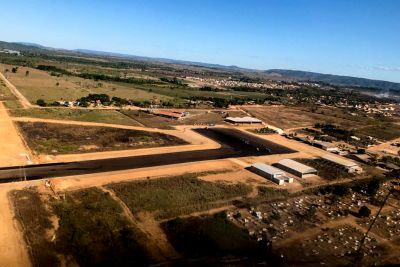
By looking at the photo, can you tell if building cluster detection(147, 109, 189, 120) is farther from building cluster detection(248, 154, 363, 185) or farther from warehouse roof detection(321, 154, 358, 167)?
warehouse roof detection(321, 154, 358, 167)

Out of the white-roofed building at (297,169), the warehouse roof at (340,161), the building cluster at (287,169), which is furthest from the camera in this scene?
the warehouse roof at (340,161)

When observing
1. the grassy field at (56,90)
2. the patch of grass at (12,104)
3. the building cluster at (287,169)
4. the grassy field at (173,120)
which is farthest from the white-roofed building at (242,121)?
the patch of grass at (12,104)

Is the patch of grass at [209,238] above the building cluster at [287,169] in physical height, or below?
below

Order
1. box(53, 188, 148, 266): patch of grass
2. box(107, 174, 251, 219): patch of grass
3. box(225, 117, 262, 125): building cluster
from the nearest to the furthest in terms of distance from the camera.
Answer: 1. box(53, 188, 148, 266): patch of grass
2. box(107, 174, 251, 219): patch of grass
3. box(225, 117, 262, 125): building cluster

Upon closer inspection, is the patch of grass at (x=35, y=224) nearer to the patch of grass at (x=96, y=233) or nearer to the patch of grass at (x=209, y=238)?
the patch of grass at (x=96, y=233)

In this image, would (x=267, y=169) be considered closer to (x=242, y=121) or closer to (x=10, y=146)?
(x=10, y=146)

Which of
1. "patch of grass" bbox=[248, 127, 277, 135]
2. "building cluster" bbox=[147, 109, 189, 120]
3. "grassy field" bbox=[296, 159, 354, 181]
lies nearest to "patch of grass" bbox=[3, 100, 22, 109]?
"building cluster" bbox=[147, 109, 189, 120]
